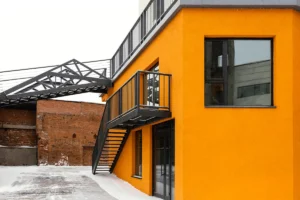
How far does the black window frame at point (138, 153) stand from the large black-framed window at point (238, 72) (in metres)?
5.34

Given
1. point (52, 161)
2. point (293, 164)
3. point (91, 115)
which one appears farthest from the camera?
point (91, 115)

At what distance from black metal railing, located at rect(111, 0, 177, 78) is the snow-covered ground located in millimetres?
5123

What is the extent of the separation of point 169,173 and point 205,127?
6.87ft

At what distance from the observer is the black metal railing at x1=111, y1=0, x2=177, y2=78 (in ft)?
40.8

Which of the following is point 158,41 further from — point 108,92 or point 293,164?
point 108,92

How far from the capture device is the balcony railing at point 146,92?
11273 mm

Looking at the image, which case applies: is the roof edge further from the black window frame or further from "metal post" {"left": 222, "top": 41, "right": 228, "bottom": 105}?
the black window frame

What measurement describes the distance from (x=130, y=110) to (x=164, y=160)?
5.90 ft

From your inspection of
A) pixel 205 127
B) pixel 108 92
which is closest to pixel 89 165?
pixel 108 92

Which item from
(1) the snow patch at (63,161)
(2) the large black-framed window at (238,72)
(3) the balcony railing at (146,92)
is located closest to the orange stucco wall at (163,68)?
(3) the balcony railing at (146,92)

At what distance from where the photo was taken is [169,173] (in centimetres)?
1154

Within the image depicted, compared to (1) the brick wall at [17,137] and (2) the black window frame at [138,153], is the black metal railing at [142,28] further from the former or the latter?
(1) the brick wall at [17,137]

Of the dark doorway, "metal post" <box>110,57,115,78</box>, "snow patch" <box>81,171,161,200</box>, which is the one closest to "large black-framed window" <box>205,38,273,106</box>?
the dark doorway

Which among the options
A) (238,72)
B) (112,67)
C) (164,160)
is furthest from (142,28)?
(112,67)
